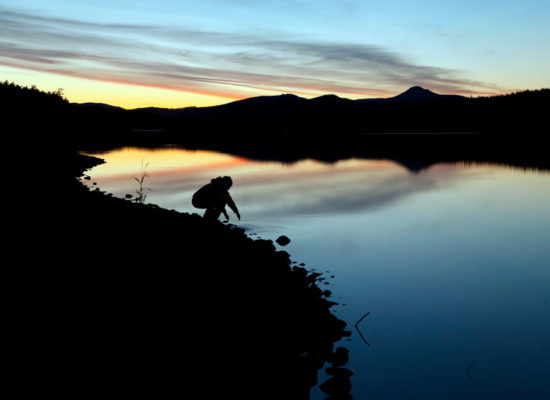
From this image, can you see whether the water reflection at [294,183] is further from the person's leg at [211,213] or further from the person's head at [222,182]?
the person's head at [222,182]

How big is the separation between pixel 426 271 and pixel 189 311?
9366 mm

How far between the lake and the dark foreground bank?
3.25 feet

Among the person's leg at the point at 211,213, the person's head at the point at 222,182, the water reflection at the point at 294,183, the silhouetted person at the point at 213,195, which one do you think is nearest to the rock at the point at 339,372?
the silhouetted person at the point at 213,195

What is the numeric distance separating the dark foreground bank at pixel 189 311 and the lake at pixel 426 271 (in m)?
0.99

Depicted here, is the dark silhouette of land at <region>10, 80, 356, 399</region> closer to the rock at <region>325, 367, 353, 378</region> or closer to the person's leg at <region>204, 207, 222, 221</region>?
the rock at <region>325, 367, 353, 378</region>

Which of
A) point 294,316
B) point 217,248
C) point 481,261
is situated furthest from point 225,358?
point 481,261

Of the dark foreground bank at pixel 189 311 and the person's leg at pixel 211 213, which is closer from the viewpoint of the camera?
the dark foreground bank at pixel 189 311

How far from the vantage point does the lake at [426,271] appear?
8.20 metres

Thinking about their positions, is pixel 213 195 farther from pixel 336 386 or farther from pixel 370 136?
pixel 370 136

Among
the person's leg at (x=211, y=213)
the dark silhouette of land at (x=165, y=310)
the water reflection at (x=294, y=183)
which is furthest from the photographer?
the water reflection at (x=294, y=183)

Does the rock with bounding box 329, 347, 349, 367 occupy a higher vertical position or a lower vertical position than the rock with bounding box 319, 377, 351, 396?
higher

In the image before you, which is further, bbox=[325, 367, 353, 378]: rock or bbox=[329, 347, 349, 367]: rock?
bbox=[329, 347, 349, 367]: rock

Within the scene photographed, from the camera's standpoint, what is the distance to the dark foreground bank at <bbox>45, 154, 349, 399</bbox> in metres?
6.32

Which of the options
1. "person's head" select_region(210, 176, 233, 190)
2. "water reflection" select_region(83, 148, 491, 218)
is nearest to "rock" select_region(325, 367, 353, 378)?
"person's head" select_region(210, 176, 233, 190)
